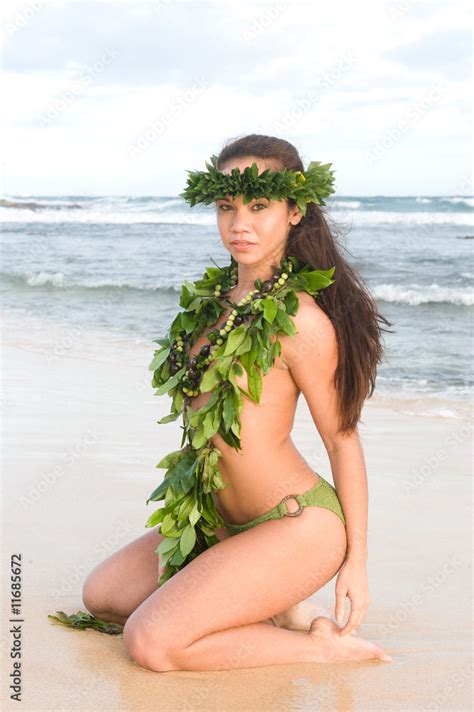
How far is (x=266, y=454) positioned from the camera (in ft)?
10.1

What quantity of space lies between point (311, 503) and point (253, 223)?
2.95 feet

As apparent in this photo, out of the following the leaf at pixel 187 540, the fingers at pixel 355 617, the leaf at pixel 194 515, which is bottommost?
the fingers at pixel 355 617

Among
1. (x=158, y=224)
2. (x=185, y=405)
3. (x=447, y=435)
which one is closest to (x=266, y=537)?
(x=185, y=405)

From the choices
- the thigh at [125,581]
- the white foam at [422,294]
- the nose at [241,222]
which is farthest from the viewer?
the white foam at [422,294]

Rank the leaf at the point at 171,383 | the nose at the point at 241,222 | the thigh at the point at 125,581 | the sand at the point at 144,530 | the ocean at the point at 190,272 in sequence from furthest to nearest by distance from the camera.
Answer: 1. the ocean at the point at 190,272
2. the thigh at the point at 125,581
3. the leaf at the point at 171,383
4. the nose at the point at 241,222
5. the sand at the point at 144,530

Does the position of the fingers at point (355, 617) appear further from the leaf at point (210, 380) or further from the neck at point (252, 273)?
the neck at point (252, 273)

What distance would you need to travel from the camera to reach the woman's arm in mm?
3012

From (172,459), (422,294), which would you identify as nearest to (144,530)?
(172,459)

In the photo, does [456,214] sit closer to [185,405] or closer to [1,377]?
[1,377]

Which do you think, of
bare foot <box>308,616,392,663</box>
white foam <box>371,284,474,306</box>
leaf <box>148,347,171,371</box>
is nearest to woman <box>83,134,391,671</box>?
bare foot <box>308,616,392,663</box>

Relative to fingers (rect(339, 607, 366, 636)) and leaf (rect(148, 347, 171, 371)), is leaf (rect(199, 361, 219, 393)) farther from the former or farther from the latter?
fingers (rect(339, 607, 366, 636))

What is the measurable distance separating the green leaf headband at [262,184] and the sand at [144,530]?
1342 mm

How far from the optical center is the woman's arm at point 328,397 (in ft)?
9.88

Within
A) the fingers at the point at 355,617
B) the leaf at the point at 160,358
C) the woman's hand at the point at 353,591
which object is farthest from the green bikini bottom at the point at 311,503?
the leaf at the point at 160,358
